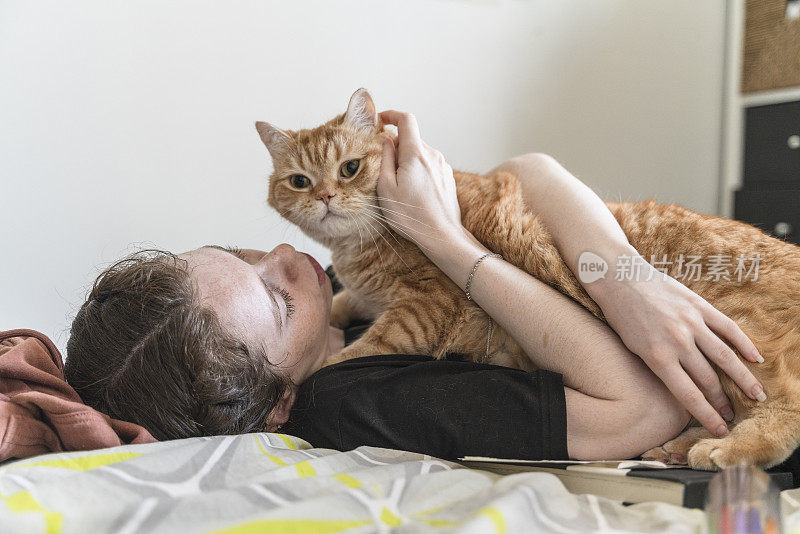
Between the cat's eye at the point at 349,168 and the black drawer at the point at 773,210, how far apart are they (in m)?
2.17

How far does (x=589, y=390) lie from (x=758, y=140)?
7.84ft

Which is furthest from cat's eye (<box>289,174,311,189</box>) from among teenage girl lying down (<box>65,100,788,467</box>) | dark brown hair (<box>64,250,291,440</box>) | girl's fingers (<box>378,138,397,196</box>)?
dark brown hair (<box>64,250,291,440</box>)

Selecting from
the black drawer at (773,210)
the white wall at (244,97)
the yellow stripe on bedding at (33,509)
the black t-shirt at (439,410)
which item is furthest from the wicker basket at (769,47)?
the yellow stripe on bedding at (33,509)

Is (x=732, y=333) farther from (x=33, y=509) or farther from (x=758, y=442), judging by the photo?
(x=33, y=509)

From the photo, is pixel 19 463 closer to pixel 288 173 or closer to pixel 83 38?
pixel 288 173

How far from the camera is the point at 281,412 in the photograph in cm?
138

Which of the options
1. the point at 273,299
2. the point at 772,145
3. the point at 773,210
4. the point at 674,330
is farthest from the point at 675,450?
the point at 772,145

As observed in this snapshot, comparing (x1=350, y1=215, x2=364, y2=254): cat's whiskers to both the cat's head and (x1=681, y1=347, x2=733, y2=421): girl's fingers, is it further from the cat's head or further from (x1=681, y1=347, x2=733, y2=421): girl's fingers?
(x1=681, y1=347, x2=733, y2=421): girl's fingers

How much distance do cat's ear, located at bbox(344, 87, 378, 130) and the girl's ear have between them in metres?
0.76

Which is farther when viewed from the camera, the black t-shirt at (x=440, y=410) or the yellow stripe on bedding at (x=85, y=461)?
the black t-shirt at (x=440, y=410)

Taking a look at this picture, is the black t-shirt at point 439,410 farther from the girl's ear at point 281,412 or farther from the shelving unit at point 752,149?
the shelving unit at point 752,149

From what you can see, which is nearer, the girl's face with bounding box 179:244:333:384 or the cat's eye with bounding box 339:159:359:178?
the girl's face with bounding box 179:244:333:384

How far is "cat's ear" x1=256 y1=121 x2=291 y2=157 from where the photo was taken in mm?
1684

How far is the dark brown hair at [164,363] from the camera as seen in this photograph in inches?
47.2
